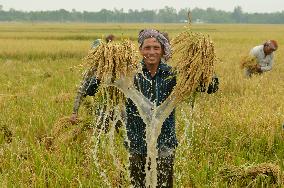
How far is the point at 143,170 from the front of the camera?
9.25ft

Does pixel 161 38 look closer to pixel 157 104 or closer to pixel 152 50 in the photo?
pixel 152 50

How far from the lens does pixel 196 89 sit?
2.33m

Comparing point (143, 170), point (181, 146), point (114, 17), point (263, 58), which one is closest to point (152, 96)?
point (143, 170)

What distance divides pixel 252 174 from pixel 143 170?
113 cm

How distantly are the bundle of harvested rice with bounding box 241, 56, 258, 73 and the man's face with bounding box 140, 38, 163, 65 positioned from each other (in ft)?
17.4

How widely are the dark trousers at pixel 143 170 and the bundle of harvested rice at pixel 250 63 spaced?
514 cm

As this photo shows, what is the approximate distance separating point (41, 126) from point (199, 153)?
207cm

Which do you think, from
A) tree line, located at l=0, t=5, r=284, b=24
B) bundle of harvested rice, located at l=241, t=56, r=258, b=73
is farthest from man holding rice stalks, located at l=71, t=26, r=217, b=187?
tree line, located at l=0, t=5, r=284, b=24

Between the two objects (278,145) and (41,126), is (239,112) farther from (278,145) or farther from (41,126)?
(41,126)

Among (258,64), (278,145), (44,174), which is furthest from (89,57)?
(258,64)

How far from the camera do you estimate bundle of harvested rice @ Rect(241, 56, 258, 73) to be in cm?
759

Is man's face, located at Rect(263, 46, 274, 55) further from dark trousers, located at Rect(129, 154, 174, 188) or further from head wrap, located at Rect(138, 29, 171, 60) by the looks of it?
head wrap, located at Rect(138, 29, 171, 60)

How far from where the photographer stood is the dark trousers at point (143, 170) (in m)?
2.74

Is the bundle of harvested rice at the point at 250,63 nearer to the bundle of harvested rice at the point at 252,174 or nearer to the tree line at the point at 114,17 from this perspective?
the bundle of harvested rice at the point at 252,174
